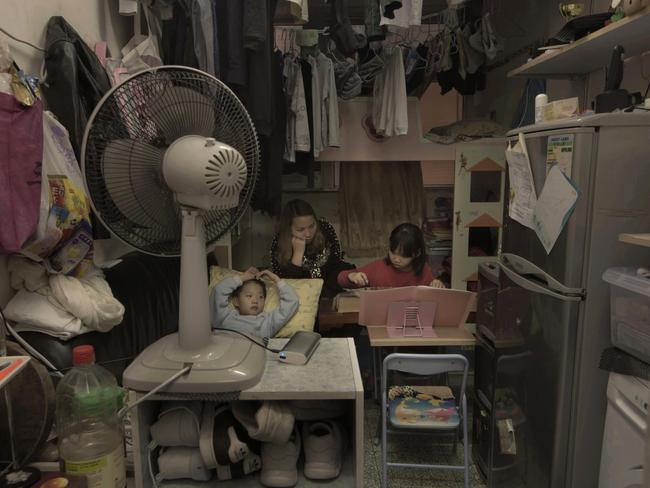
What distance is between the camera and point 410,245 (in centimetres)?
240

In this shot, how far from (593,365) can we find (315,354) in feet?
2.55

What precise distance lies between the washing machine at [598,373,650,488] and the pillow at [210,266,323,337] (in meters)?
1.01

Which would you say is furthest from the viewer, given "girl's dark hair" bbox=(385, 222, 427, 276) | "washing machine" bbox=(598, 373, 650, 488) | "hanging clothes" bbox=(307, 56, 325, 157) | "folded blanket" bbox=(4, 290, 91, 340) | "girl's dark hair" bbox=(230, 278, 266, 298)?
"hanging clothes" bbox=(307, 56, 325, 157)

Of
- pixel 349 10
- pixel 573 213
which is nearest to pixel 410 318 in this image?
pixel 573 213

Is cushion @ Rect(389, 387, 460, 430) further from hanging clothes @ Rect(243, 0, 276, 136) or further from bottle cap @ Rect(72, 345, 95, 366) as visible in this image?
hanging clothes @ Rect(243, 0, 276, 136)

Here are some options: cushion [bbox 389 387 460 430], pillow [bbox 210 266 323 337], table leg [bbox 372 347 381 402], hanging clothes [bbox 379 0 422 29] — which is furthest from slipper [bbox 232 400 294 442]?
hanging clothes [bbox 379 0 422 29]

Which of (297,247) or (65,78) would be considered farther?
(297,247)

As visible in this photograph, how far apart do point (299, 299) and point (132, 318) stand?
0.66 metres

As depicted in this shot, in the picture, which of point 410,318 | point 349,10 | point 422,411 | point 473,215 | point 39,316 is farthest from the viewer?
point 349,10

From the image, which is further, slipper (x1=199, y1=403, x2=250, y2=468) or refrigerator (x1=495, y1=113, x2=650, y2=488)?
refrigerator (x1=495, y1=113, x2=650, y2=488)

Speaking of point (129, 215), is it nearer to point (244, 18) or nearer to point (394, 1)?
point (244, 18)

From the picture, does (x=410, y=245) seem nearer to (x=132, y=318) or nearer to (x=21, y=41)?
(x=132, y=318)

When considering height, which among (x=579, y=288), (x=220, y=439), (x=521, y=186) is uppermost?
(x=521, y=186)

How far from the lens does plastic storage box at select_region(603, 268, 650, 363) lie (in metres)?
1.07
